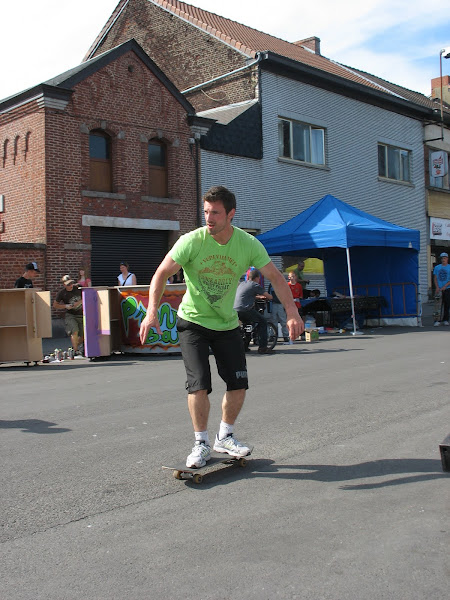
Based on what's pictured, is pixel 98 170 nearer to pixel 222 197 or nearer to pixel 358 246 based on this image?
pixel 358 246

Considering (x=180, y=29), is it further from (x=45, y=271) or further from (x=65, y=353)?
(x=65, y=353)

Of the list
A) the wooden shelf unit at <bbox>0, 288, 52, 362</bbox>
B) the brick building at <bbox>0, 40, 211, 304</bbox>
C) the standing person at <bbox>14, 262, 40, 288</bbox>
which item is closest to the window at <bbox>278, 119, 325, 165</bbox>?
the brick building at <bbox>0, 40, 211, 304</bbox>

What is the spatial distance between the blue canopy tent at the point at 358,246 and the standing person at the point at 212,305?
11.9 meters

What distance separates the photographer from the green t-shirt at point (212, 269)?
4.77 m

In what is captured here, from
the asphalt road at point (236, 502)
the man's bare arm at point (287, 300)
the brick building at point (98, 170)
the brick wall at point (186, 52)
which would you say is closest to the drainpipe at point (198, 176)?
the brick building at point (98, 170)

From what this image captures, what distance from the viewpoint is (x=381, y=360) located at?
452 inches

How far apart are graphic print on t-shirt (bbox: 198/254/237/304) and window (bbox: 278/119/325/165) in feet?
68.8

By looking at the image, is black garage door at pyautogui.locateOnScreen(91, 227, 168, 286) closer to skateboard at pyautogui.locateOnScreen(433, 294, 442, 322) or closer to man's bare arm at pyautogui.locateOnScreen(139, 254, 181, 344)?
skateboard at pyautogui.locateOnScreen(433, 294, 442, 322)

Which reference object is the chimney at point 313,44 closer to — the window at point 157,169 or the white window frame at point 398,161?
the white window frame at point 398,161

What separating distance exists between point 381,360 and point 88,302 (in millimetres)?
5564

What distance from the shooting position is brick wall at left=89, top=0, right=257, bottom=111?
81.8ft

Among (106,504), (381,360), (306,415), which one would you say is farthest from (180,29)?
(106,504)

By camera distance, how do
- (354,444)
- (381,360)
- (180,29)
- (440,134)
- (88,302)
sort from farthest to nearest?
(440,134) → (180,29) → (88,302) → (381,360) → (354,444)

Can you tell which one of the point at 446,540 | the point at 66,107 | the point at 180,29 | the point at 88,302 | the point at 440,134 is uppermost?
the point at 180,29
